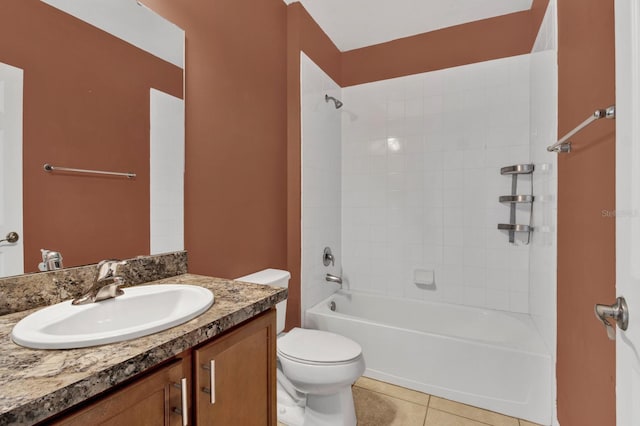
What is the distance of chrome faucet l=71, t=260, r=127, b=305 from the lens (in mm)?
897

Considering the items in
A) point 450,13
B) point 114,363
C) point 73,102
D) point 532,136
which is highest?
point 450,13

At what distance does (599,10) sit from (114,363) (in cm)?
177

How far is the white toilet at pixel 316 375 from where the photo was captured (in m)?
1.47

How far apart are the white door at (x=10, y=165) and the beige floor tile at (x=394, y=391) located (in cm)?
193

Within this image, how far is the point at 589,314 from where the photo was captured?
1159 millimetres

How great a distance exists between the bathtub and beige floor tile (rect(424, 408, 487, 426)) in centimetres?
15

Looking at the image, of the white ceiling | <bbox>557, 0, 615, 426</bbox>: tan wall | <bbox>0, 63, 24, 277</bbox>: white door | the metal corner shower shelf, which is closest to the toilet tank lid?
<bbox>0, 63, 24, 277</bbox>: white door

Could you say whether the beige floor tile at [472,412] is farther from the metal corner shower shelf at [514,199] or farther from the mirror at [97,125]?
the mirror at [97,125]

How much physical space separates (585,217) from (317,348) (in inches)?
53.4

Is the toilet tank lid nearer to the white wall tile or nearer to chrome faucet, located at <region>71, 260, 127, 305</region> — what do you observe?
the white wall tile

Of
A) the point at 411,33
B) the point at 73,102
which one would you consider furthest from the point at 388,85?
the point at 73,102

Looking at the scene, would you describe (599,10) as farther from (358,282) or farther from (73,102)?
(358,282)

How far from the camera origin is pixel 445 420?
1691 millimetres
